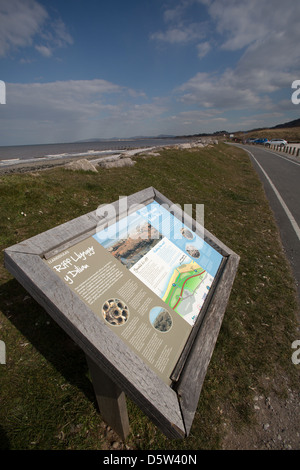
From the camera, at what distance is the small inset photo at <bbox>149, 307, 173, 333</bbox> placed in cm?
216

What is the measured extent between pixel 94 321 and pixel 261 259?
586 cm

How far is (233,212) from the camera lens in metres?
9.87

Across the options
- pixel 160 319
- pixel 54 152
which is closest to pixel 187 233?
pixel 160 319

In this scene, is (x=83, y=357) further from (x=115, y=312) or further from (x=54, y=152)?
(x=54, y=152)

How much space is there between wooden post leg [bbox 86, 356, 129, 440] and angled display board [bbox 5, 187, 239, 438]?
4cm

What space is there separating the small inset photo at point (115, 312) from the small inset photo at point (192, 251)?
58.5 inches

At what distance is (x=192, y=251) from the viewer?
3334mm

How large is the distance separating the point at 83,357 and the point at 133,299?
72.0 inches

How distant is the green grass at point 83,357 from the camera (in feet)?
8.29

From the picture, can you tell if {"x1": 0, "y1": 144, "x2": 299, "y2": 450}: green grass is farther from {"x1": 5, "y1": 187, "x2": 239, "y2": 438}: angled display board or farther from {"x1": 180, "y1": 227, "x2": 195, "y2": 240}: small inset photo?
{"x1": 180, "y1": 227, "x2": 195, "y2": 240}: small inset photo

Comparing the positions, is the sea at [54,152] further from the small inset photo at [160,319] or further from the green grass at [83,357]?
the small inset photo at [160,319]

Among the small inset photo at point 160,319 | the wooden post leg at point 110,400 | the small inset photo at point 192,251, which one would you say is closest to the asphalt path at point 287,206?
the small inset photo at point 192,251
